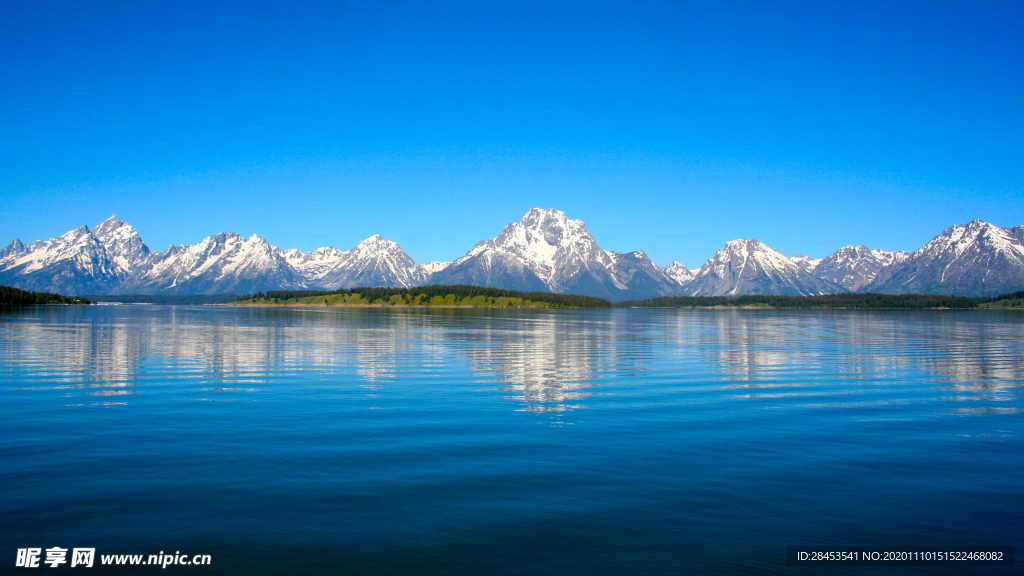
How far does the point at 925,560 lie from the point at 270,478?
16986mm

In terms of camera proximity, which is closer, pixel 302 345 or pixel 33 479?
pixel 33 479

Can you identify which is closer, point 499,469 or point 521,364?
point 499,469

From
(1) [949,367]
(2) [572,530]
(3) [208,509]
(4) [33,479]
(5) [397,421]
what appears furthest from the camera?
(1) [949,367]

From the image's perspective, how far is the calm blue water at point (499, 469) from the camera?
13305mm

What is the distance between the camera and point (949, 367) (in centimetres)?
5150

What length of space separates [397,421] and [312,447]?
17.7ft

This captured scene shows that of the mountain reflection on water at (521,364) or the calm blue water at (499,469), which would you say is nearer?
the calm blue water at (499,469)

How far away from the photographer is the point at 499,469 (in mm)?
19078

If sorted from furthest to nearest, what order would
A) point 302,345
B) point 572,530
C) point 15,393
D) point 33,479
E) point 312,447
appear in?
point 302,345 < point 15,393 < point 312,447 < point 33,479 < point 572,530

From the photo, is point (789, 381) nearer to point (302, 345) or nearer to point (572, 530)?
point (572, 530)

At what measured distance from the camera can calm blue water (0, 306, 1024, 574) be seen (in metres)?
13.3

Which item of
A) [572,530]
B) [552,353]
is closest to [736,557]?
[572,530]

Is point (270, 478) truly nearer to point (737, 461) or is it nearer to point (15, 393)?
point (737, 461)

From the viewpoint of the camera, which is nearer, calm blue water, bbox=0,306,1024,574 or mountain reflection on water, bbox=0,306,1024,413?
calm blue water, bbox=0,306,1024,574
